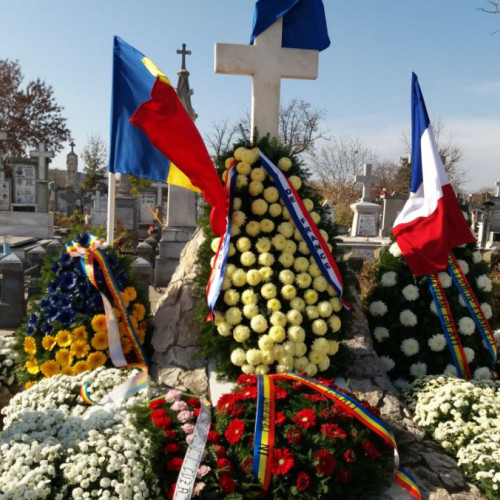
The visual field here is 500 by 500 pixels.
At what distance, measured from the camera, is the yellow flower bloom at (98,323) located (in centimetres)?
383

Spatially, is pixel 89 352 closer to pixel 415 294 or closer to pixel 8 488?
pixel 8 488

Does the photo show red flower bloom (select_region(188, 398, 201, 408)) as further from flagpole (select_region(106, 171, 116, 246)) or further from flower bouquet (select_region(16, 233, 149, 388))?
flagpole (select_region(106, 171, 116, 246))

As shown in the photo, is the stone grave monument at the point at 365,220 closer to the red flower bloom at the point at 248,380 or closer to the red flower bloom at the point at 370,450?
the red flower bloom at the point at 248,380

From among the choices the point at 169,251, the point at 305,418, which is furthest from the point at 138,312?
the point at 169,251

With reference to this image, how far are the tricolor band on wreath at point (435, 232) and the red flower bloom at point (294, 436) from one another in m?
2.09

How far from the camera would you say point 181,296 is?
412cm

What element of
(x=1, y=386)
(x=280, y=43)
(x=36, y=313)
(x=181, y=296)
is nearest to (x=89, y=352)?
(x=36, y=313)

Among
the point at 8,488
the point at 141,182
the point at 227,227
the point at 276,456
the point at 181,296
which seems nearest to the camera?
the point at 8,488

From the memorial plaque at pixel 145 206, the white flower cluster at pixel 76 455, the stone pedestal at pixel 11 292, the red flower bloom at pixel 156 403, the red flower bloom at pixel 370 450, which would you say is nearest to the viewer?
the white flower cluster at pixel 76 455

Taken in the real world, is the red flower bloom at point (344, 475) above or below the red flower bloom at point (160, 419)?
below

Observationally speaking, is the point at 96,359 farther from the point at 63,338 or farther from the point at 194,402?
the point at 194,402

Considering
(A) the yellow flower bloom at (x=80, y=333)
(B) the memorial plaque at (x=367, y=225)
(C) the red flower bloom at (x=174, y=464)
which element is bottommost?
(C) the red flower bloom at (x=174, y=464)

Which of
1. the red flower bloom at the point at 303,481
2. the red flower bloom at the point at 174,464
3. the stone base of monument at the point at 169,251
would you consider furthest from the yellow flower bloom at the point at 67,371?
the stone base of monument at the point at 169,251

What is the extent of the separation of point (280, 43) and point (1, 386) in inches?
149
